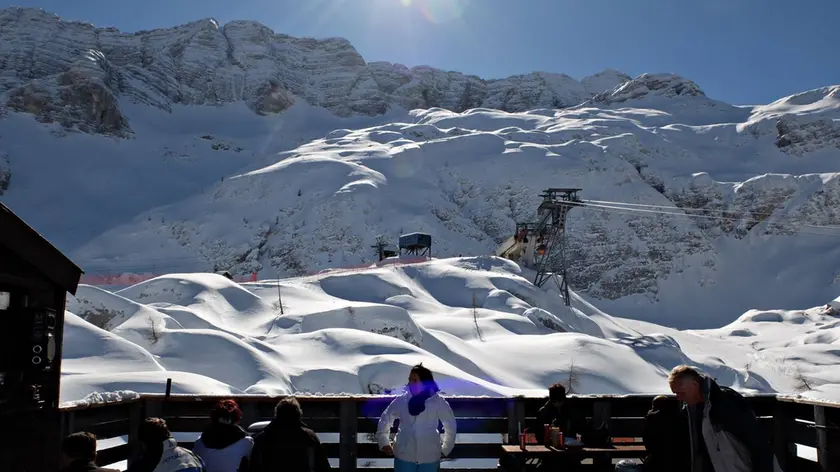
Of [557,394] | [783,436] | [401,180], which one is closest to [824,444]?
[783,436]

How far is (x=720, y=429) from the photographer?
4293 mm

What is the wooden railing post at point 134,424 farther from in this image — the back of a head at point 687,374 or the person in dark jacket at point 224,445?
the back of a head at point 687,374

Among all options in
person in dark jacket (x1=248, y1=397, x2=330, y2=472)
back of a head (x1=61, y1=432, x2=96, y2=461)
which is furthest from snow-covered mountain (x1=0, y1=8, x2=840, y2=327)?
back of a head (x1=61, y1=432, x2=96, y2=461)

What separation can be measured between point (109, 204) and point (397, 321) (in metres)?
54.2

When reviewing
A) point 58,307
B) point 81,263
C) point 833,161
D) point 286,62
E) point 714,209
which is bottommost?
point 58,307

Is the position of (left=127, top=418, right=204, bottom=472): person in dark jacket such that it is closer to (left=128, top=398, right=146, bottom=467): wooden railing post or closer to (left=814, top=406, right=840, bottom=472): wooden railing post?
(left=128, top=398, right=146, bottom=467): wooden railing post

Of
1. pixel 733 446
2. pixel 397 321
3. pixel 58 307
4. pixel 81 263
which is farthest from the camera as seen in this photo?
pixel 81 263

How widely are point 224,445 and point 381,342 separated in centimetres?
1505

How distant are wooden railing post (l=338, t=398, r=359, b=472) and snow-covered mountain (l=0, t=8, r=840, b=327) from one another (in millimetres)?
47306

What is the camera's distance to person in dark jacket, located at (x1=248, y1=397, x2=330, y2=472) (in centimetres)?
482

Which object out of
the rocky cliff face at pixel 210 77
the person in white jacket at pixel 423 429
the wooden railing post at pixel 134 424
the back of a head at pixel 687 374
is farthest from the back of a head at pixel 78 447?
the rocky cliff face at pixel 210 77

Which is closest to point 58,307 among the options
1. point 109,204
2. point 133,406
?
point 133,406

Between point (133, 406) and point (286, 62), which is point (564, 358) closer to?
point (133, 406)

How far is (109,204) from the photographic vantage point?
221 feet
